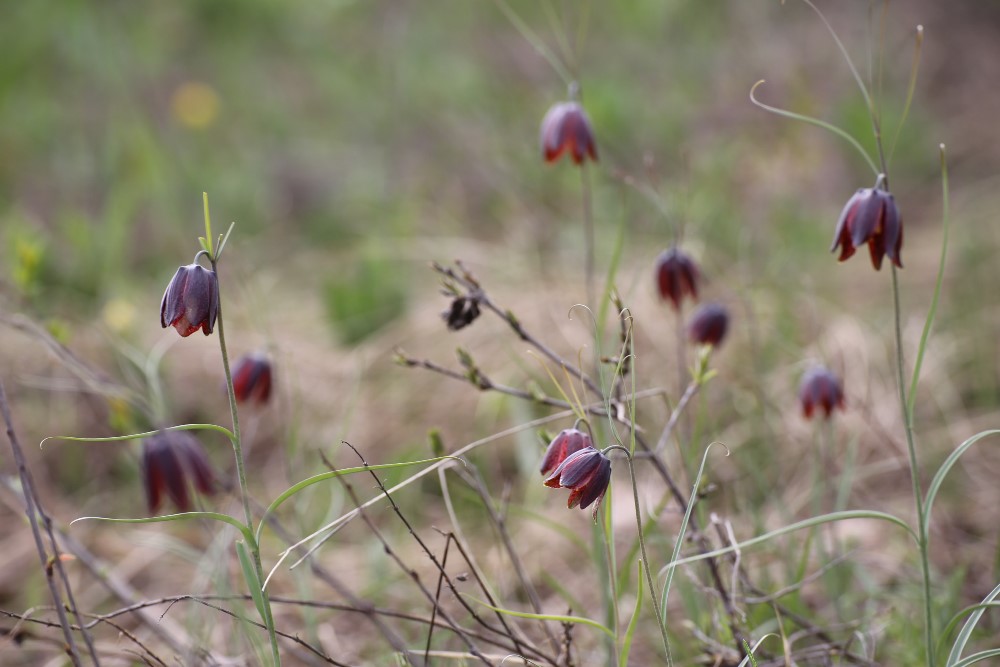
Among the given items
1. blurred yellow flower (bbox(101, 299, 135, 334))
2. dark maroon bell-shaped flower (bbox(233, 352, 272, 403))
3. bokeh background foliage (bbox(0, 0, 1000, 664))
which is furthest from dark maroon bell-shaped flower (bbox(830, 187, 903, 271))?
blurred yellow flower (bbox(101, 299, 135, 334))

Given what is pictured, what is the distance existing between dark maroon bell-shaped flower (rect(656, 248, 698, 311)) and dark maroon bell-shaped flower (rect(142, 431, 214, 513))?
31.4 inches

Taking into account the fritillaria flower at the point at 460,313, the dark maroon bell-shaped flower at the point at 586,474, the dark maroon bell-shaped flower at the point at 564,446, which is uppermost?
the fritillaria flower at the point at 460,313

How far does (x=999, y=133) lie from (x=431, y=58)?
295cm

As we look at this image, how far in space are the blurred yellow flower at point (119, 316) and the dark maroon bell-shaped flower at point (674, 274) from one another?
1629 mm

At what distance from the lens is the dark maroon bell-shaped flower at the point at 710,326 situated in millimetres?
1512

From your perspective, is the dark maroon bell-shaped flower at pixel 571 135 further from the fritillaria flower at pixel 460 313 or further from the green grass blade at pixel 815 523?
the green grass blade at pixel 815 523

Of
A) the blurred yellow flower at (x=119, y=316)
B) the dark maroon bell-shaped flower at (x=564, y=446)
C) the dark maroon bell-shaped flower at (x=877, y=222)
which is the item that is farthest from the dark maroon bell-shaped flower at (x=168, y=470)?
the blurred yellow flower at (x=119, y=316)

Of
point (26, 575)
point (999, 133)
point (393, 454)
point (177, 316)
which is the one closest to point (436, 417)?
point (393, 454)

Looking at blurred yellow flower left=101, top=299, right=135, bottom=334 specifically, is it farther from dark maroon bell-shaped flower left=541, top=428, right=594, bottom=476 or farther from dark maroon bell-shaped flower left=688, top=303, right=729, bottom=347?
dark maroon bell-shaped flower left=541, top=428, right=594, bottom=476

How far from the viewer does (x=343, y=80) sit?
5125 millimetres

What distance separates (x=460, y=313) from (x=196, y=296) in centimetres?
37

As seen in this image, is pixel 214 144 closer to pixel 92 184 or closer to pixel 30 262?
pixel 92 184

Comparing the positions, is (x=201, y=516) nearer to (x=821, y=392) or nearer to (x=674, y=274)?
(x=674, y=274)

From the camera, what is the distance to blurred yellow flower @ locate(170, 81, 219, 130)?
464 cm
